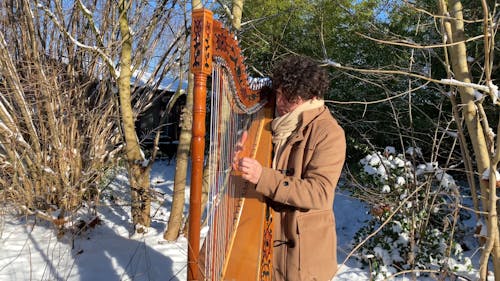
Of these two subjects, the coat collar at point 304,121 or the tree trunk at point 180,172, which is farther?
the tree trunk at point 180,172

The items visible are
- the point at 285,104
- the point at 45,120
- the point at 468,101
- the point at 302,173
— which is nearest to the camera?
the point at 302,173

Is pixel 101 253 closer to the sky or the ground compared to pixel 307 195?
closer to the ground

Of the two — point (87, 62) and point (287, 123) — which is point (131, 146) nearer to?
point (87, 62)

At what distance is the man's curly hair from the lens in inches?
73.5

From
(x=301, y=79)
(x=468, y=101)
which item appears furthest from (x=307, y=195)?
(x=468, y=101)

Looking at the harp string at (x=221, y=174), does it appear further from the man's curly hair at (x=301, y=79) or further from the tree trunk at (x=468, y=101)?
the tree trunk at (x=468, y=101)

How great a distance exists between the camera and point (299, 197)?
157cm

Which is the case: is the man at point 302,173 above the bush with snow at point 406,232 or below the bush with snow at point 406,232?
above

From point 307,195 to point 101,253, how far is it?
11.0 feet

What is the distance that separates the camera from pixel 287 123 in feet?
6.22

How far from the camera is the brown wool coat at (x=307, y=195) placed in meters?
1.58

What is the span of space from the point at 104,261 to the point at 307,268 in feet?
9.68

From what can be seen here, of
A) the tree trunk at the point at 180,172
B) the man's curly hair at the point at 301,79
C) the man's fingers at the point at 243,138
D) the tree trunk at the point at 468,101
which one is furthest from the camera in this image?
the tree trunk at the point at 180,172

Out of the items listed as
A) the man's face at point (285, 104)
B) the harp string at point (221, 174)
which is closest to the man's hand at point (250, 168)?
the harp string at point (221, 174)
